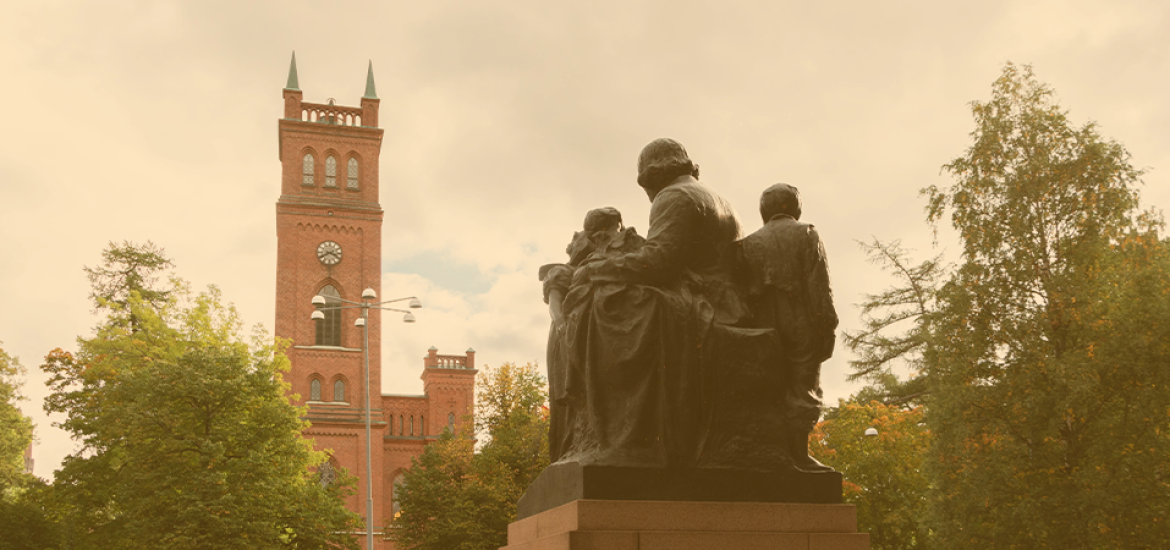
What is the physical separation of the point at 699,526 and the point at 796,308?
1373mm

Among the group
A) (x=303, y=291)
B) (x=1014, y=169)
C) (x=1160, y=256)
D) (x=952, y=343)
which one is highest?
(x=303, y=291)

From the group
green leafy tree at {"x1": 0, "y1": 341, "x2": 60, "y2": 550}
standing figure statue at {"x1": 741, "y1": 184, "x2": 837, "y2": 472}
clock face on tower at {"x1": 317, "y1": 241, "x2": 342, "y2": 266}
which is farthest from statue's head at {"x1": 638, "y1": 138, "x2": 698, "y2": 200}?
clock face on tower at {"x1": 317, "y1": 241, "x2": 342, "y2": 266}

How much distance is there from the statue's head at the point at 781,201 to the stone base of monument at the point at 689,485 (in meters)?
1.58

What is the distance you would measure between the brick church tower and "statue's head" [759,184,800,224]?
46.7 metres

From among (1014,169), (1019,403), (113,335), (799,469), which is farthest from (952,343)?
(113,335)

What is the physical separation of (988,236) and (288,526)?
1662 centimetres

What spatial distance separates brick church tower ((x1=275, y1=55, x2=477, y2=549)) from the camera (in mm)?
53062

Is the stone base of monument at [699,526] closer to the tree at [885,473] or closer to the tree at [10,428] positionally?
the tree at [885,473]

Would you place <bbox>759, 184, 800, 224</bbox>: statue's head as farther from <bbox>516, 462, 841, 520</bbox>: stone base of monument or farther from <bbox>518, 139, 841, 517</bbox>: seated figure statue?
<bbox>516, 462, 841, 520</bbox>: stone base of monument

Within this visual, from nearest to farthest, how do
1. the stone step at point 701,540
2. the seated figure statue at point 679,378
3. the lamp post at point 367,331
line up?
the stone step at point 701,540, the seated figure statue at point 679,378, the lamp post at point 367,331

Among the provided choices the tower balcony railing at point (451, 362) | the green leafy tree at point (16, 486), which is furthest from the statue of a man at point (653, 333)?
the tower balcony railing at point (451, 362)

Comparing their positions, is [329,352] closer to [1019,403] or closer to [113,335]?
[113,335]

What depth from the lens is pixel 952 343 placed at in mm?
19797

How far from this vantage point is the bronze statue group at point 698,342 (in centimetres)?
566
